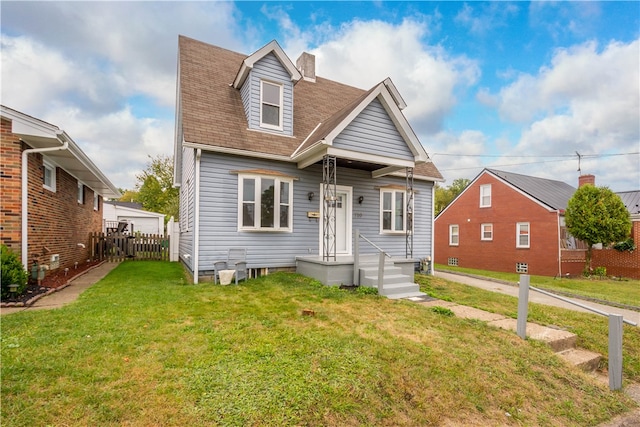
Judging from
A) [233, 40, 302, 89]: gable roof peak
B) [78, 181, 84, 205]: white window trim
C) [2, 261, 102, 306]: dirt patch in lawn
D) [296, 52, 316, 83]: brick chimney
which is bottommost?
[2, 261, 102, 306]: dirt patch in lawn

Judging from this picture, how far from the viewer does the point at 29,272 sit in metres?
7.06

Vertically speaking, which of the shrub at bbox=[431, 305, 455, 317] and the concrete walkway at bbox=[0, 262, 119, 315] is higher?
the concrete walkway at bbox=[0, 262, 119, 315]

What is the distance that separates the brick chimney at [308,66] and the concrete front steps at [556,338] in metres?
10.9

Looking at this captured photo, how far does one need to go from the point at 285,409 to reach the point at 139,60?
13407 millimetres

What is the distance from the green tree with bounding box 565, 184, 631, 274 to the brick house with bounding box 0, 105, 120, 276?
2185 centimetres

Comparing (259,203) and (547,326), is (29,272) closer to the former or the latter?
(259,203)

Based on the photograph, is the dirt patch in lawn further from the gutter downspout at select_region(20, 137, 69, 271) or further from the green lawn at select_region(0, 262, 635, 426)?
the green lawn at select_region(0, 262, 635, 426)

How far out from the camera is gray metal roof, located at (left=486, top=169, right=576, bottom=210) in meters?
18.6

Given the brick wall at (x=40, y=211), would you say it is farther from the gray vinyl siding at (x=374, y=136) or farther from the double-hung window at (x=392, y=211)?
the double-hung window at (x=392, y=211)

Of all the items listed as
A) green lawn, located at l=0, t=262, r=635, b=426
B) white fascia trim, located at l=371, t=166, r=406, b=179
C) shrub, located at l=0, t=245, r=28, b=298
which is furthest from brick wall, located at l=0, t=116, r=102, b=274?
white fascia trim, located at l=371, t=166, r=406, b=179

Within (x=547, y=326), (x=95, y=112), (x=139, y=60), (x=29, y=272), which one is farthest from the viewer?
(x=95, y=112)

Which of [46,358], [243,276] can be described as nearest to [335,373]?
[46,358]

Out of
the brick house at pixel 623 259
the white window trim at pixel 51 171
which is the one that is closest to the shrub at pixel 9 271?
the white window trim at pixel 51 171

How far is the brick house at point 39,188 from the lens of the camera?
650 cm
